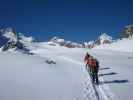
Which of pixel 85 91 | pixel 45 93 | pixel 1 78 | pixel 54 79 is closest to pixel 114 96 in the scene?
pixel 85 91

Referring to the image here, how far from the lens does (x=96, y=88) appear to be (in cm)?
1714

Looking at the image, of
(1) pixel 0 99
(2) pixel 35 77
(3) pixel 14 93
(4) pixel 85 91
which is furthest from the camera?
(2) pixel 35 77

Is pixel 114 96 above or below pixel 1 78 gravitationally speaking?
below

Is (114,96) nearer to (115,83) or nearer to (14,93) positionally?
(115,83)

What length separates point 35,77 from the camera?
18.9 m

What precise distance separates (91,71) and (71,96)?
523 centimetres

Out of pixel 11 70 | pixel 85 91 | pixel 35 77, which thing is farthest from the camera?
pixel 11 70

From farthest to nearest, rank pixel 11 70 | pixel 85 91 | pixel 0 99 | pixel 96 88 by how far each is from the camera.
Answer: pixel 11 70 < pixel 96 88 < pixel 85 91 < pixel 0 99

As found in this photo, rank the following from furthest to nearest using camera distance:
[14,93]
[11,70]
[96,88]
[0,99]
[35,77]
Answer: [11,70], [35,77], [96,88], [14,93], [0,99]

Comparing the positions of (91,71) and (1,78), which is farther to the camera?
(91,71)

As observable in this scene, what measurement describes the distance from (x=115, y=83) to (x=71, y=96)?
545cm

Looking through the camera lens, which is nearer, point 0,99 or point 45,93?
point 0,99

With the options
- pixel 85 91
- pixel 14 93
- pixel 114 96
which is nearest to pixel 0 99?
pixel 14 93

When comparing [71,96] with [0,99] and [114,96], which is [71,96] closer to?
[114,96]
